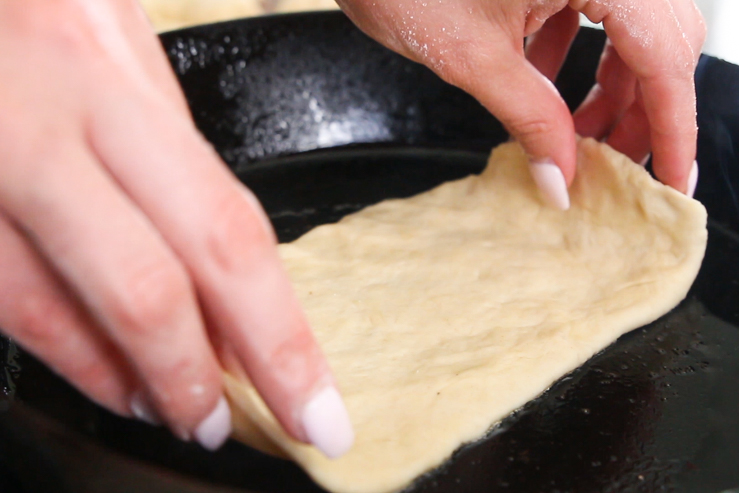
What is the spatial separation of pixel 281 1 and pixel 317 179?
0.98 m

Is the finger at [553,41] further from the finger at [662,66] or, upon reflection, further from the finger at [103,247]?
the finger at [103,247]

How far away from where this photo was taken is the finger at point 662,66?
0.87m

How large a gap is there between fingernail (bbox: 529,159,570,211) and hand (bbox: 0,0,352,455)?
584mm

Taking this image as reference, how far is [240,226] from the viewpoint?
1.44ft

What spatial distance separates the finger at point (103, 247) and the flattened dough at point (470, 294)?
0.69 feet

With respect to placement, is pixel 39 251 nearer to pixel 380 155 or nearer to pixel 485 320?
pixel 485 320

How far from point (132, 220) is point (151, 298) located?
0.17 ft

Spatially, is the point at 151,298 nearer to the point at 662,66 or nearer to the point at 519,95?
the point at 519,95

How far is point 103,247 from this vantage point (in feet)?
1.34

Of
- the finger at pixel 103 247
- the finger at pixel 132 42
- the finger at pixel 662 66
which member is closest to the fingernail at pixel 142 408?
the finger at pixel 103 247

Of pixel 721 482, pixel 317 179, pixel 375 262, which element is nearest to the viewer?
pixel 721 482

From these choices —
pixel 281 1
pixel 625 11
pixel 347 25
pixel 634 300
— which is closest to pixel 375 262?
pixel 634 300

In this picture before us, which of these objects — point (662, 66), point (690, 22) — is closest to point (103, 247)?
point (662, 66)

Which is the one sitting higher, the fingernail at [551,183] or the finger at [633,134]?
the fingernail at [551,183]
